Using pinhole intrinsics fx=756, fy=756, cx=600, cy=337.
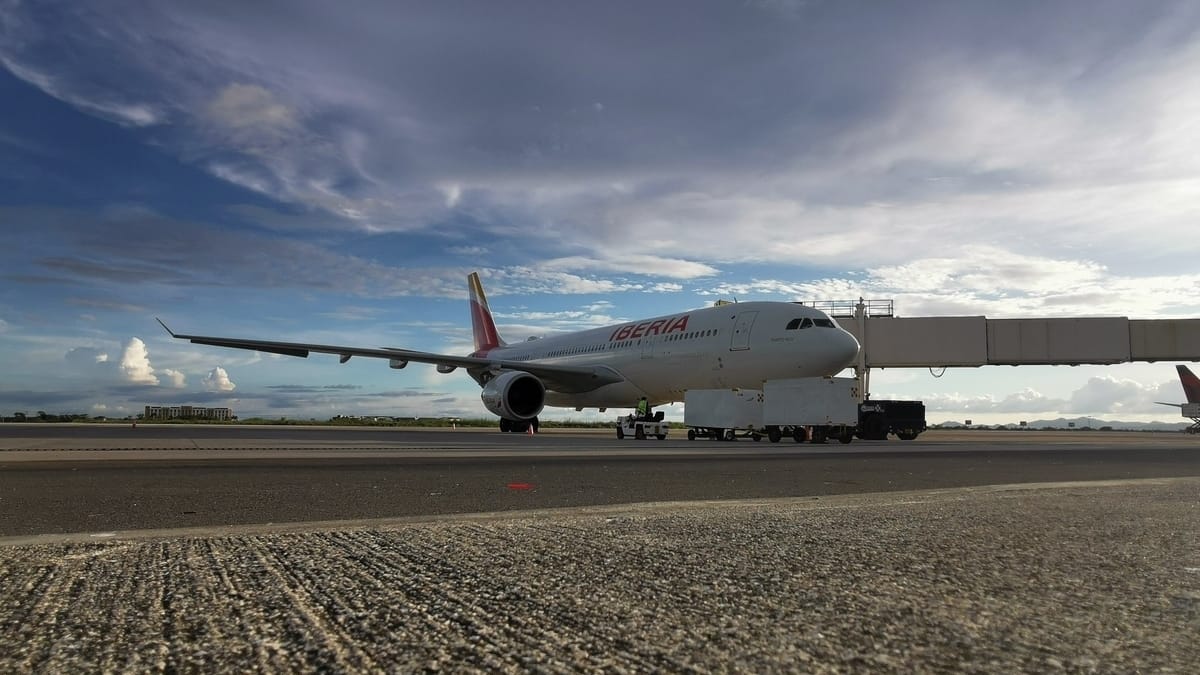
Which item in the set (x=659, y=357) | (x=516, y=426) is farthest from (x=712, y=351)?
(x=516, y=426)

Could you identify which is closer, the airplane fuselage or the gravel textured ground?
the gravel textured ground

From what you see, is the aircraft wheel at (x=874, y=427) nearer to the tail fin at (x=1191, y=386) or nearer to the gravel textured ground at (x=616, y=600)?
the gravel textured ground at (x=616, y=600)

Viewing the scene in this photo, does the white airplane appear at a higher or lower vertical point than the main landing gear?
higher

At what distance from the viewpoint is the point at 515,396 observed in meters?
24.8

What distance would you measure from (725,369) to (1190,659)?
67.9 feet

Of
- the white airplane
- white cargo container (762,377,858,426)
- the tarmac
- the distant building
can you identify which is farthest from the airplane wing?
the distant building

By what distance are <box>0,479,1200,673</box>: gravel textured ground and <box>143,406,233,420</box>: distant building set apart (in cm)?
5600

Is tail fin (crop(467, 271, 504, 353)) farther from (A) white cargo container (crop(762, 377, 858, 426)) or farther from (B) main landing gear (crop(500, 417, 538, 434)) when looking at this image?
(A) white cargo container (crop(762, 377, 858, 426))

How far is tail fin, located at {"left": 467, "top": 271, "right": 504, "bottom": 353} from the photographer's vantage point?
42.5m

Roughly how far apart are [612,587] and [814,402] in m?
18.8

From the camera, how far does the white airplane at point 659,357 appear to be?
20.6 meters

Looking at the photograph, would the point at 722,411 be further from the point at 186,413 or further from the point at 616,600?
the point at 186,413

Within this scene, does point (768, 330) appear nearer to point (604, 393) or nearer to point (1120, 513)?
point (604, 393)

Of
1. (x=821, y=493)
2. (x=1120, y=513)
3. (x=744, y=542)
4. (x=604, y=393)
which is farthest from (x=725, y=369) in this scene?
(x=744, y=542)
